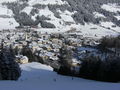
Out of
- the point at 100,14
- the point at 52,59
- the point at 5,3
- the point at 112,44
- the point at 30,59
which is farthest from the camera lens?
the point at 100,14

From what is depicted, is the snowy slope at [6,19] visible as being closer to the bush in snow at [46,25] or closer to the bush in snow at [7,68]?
the bush in snow at [46,25]

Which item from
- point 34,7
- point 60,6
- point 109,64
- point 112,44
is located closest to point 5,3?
point 34,7

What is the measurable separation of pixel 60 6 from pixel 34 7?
1465 cm

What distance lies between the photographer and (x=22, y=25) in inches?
5861

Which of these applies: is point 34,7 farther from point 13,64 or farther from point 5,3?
point 13,64

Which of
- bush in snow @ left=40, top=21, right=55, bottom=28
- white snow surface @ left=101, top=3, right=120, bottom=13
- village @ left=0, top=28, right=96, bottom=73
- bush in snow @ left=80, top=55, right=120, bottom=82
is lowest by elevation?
village @ left=0, top=28, right=96, bottom=73

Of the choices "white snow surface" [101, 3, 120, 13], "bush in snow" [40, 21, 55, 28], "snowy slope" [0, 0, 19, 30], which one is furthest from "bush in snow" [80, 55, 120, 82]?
"white snow surface" [101, 3, 120, 13]

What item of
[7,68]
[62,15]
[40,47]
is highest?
[62,15]

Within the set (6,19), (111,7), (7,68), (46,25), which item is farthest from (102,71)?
(111,7)

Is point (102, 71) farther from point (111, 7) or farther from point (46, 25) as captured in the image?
point (111, 7)

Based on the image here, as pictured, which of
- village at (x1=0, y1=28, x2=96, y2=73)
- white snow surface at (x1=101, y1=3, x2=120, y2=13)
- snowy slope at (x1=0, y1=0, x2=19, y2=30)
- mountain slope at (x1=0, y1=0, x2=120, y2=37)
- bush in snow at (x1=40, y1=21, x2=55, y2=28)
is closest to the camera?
village at (x1=0, y1=28, x2=96, y2=73)

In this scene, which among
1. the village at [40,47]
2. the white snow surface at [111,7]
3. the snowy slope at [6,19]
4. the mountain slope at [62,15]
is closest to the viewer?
the village at [40,47]

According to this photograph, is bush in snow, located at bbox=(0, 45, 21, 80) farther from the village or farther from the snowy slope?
the snowy slope

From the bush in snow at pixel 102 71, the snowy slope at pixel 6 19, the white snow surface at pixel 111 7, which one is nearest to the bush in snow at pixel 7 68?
the bush in snow at pixel 102 71
